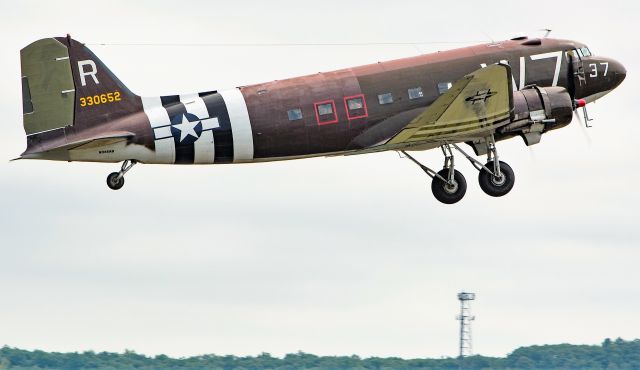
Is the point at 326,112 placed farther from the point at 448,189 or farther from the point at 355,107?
the point at 448,189

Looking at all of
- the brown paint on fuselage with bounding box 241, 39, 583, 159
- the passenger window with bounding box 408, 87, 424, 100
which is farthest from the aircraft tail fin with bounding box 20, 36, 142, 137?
the passenger window with bounding box 408, 87, 424, 100

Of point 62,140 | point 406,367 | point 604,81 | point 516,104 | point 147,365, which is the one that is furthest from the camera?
point 406,367

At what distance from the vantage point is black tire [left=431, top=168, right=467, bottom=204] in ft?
138

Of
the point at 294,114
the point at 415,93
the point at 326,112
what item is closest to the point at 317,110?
the point at 326,112

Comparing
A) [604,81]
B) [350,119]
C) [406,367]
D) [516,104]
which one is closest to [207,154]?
[350,119]

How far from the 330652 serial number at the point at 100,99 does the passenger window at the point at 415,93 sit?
308 inches

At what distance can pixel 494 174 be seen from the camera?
4062cm

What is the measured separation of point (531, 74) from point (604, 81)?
2676mm

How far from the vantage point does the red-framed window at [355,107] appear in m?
39.0

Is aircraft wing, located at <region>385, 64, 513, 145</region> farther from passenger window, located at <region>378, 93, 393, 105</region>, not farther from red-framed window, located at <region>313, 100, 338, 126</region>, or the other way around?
red-framed window, located at <region>313, 100, 338, 126</region>

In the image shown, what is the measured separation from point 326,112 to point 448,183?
5.08m

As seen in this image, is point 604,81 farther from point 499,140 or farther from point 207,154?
point 207,154

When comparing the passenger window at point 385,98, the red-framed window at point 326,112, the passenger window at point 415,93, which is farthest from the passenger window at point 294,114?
the passenger window at point 415,93

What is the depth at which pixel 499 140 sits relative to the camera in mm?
40750
